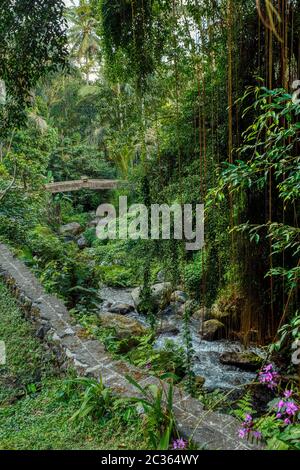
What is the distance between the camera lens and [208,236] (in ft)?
15.8

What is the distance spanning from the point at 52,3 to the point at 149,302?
4867mm

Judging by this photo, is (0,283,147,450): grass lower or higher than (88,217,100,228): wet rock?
lower

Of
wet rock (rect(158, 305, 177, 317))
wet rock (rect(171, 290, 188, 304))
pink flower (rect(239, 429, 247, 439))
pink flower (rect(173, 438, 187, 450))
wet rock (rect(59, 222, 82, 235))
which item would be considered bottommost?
wet rock (rect(158, 305, 177, 317))

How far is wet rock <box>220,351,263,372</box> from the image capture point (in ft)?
15.4

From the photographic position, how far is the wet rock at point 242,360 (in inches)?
185

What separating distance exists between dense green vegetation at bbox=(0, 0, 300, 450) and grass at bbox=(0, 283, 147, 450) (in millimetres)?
15

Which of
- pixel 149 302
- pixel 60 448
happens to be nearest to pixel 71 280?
pixel 149 302

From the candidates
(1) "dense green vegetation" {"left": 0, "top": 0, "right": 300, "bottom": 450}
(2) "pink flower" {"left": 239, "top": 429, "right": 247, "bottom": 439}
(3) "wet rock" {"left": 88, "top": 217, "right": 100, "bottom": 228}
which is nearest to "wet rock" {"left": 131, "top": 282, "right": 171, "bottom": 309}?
Result: (1) "dense green vegetation" {"left": 0, "top": 0, "right": 300, "bottom": 450}

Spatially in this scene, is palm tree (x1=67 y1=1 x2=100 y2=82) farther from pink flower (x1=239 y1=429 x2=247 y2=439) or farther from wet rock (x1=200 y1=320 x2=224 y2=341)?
pink flower (x1=239 y1=429 x2=247 y2=439)

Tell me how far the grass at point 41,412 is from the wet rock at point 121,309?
3589 mm

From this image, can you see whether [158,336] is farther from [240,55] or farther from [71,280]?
[240,55]

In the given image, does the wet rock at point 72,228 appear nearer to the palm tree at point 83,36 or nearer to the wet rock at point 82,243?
the wet rock at point 82,243

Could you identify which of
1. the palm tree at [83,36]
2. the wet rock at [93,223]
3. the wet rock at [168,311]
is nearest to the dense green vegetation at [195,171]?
the wet rock at [168,311]

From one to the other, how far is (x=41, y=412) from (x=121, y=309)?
15.8 ft
